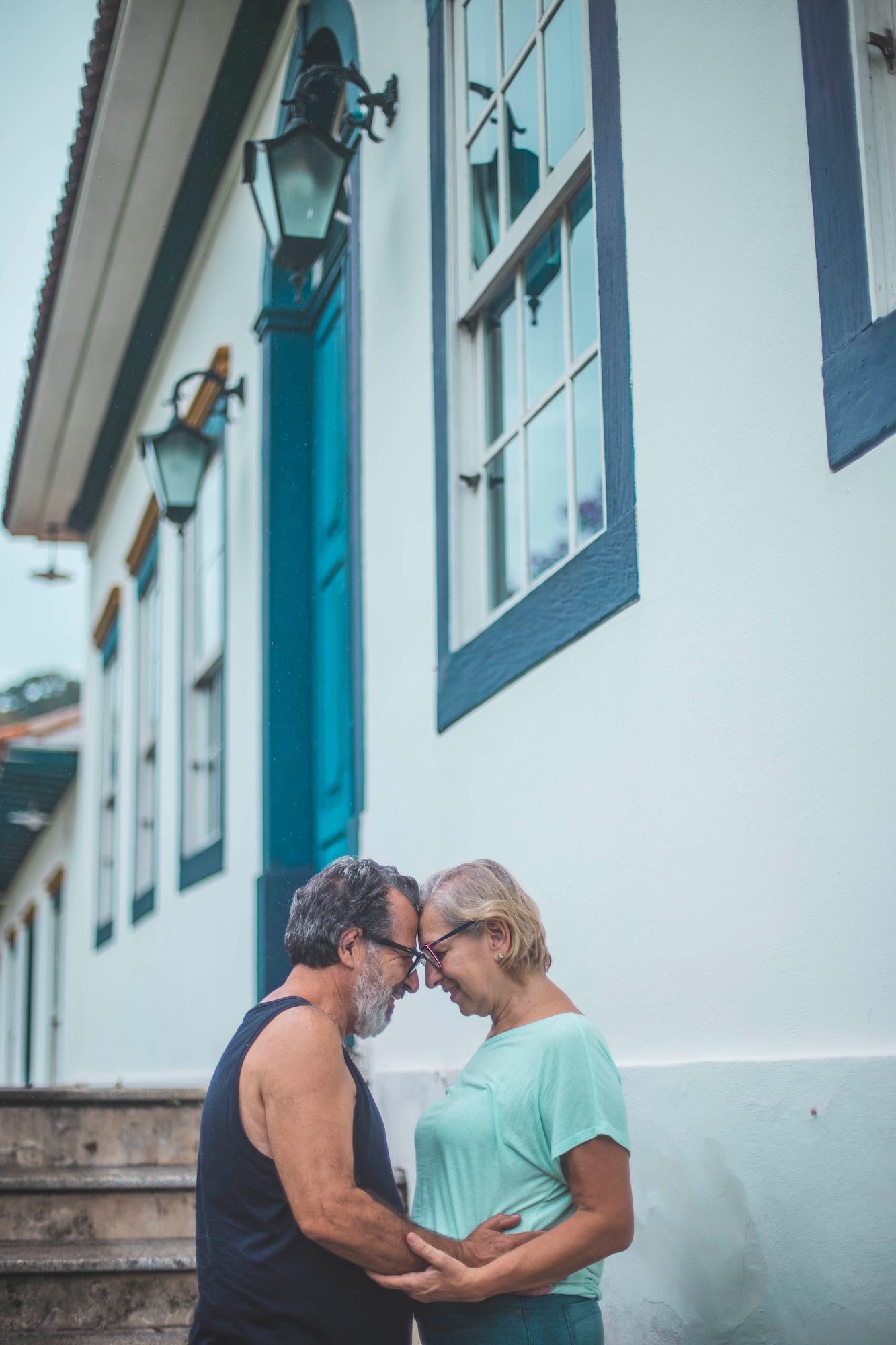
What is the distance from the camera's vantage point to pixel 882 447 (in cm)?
261

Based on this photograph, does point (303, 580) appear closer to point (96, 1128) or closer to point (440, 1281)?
point (96, 1128)

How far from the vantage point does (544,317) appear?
4422mm

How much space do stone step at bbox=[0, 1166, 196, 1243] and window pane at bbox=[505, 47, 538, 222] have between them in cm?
306

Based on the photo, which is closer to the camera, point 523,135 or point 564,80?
point 564,80

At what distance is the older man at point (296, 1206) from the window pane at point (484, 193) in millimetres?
2751

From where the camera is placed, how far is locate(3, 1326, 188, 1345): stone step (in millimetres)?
4012

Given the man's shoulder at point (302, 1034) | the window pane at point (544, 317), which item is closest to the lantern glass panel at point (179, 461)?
the window pane at point (544, 317)

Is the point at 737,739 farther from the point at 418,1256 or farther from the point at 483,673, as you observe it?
the point at 483,673

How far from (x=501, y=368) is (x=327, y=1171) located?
278 centimetres

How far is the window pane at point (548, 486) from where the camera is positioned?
423cm

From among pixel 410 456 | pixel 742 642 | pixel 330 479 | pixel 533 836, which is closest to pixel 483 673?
pixel 533 836

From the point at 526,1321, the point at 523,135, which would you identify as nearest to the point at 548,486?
the point at 523,135

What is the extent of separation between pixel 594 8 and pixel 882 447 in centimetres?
187

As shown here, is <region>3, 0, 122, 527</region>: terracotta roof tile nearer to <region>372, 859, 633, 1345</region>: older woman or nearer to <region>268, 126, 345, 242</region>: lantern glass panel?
<region>268, 126, 345, 242</region>: lantern glass panel
